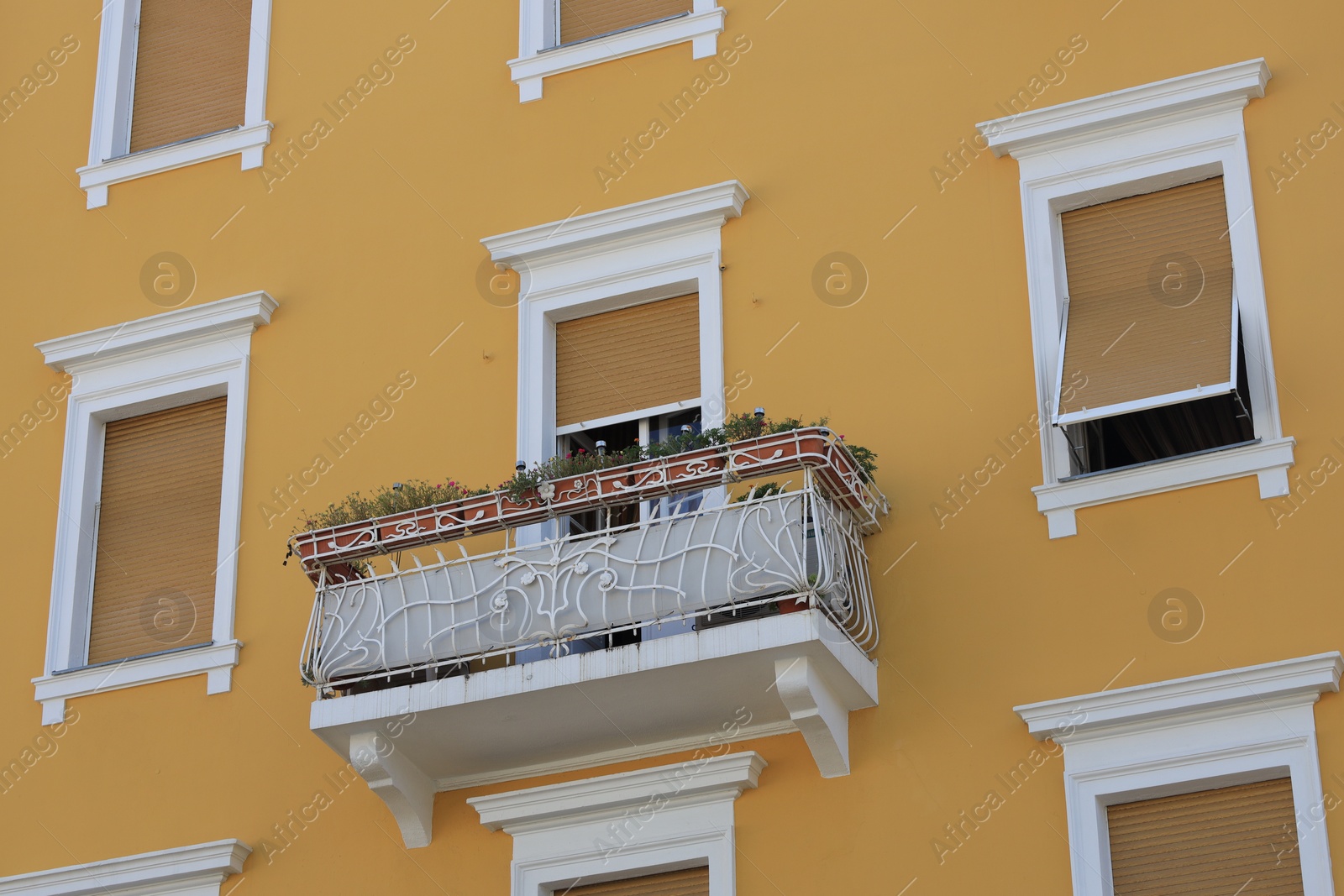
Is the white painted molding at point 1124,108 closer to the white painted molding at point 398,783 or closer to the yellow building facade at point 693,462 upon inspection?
the yellow building facade at point 693,462

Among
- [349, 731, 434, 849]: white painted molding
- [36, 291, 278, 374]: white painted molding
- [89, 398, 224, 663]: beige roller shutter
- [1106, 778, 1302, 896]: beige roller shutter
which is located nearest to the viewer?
[1106, 778, 1302, 896]: beige roller shutter

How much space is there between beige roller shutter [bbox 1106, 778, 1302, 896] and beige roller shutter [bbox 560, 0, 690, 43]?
20.3 feet

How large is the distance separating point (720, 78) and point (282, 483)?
12.6 ft

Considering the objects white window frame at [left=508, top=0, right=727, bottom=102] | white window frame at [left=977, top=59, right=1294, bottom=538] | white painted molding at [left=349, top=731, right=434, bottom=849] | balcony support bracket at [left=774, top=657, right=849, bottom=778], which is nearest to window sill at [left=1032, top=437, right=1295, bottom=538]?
white window frame at [left=977, top=59, right=1294, bottom=538]

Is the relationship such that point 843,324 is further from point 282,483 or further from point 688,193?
point 282,483

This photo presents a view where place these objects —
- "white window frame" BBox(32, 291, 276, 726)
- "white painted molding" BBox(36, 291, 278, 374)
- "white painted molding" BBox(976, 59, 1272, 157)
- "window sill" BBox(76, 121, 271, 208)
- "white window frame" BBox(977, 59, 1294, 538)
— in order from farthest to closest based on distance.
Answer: "window sill" BBox(76, 121, 271, 208) < "white painted molding" BBox(36, 291, 278, 374) < "white window frame" BBox(32, 291, 276, 726) < "white painted molding" BBox(976, 59, 1272, 157) < "white window frame" BBox(977, 59, 1294, 538)

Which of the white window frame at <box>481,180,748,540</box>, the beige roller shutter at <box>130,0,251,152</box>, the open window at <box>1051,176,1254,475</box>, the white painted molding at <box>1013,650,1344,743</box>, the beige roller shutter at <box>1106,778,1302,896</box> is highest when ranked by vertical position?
the beige roller shutter at <box>130,0,251,152</box>

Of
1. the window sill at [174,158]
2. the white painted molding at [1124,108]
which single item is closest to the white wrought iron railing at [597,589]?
the white painted molding at [1124,108]

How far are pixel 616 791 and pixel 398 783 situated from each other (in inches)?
48.0

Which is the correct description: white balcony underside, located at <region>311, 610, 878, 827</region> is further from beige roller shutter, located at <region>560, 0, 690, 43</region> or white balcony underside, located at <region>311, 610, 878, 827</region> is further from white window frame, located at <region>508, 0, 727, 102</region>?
beige roller shutter, located at <region>560, 0, 690, 43</region>

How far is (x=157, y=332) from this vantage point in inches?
525

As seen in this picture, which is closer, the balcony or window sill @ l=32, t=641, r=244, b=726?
the balcony

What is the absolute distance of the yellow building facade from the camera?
10.2 metres

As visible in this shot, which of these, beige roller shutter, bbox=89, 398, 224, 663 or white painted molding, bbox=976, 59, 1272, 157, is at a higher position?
white painted molding, bbox=976, 59, 1272, 157
